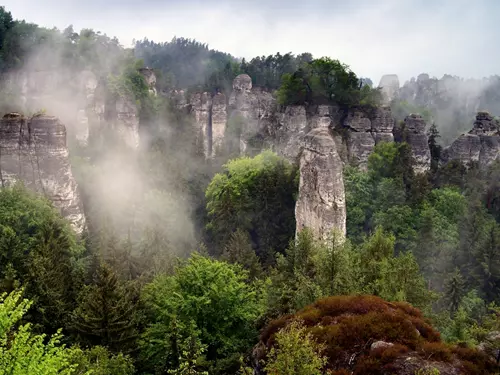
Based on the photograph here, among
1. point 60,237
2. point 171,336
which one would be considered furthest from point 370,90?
point 171,336

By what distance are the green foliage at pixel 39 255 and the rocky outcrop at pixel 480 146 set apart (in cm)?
3630

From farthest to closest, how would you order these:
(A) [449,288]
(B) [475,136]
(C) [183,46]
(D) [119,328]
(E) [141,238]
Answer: (C) [183,46] < (B) [475,136] < (E) [141,238] < (A) [449,288] < (D) [119,328]

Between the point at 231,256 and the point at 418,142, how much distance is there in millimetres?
22942

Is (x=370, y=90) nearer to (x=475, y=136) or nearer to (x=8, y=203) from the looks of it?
(x=475, y=136)

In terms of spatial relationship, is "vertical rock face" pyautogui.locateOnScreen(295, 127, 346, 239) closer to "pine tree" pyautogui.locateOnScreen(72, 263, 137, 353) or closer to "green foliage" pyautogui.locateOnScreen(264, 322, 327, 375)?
"pine tree" pyautogui.locateOnScreen(72, 263, 137, 353)

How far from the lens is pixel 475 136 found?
146ft

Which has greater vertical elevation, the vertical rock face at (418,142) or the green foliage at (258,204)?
the vertical rock face at (418,142)

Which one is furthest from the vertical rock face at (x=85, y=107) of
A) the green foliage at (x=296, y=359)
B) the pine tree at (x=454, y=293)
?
the green foliage at (x=296, y=359)

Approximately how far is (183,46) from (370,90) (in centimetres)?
8797

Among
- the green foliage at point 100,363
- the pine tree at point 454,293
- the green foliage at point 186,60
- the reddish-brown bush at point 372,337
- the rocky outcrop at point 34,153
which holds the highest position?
the green foliage at point 186,60

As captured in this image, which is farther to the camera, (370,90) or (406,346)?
(370,90)

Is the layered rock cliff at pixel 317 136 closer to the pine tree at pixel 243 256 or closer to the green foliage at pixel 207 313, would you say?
the pine tree at pixel 243 256

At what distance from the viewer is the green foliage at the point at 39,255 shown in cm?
2123

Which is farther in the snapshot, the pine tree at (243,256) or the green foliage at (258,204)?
the green foliage at (258,204)
